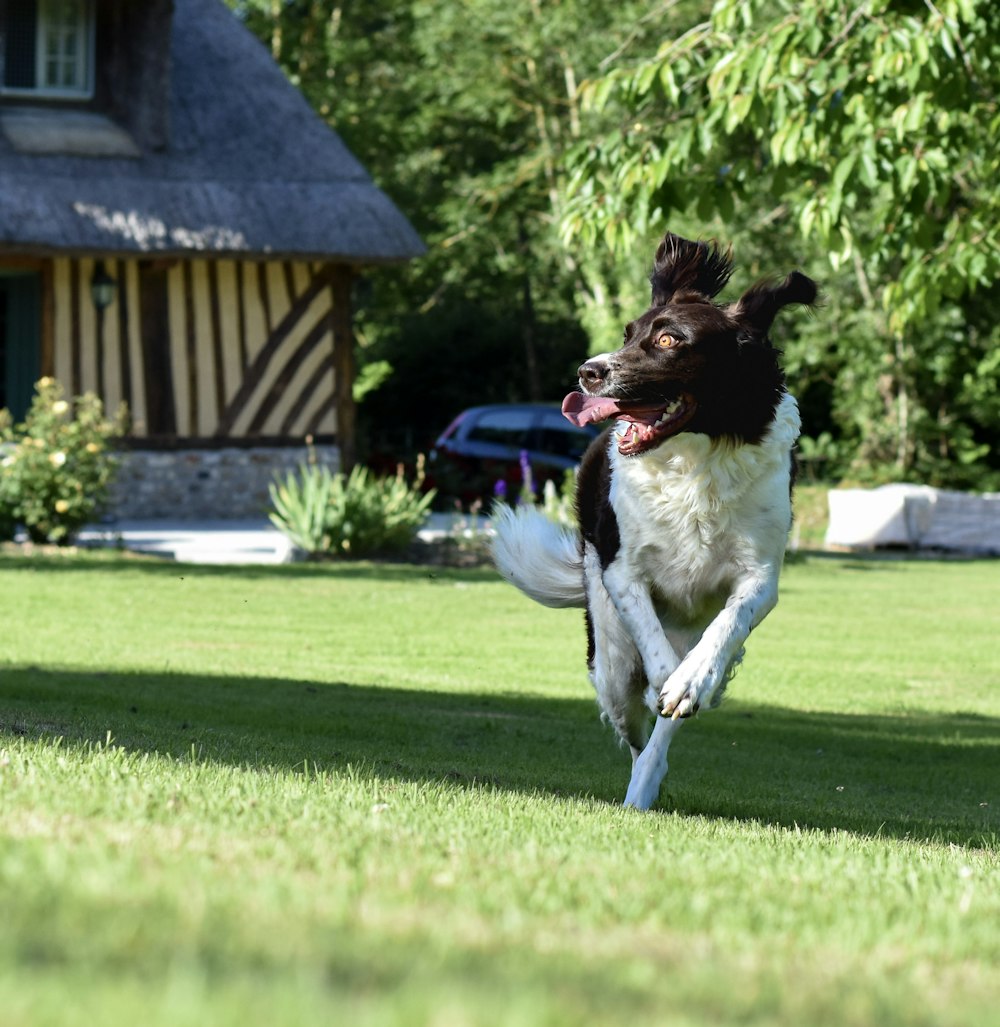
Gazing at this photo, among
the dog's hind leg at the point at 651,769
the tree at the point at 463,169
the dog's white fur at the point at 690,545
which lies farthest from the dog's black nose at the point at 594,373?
the tree at the point at 463,169

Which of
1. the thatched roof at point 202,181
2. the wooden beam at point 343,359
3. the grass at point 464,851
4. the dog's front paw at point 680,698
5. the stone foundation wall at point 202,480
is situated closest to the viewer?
the grass at point 464,851

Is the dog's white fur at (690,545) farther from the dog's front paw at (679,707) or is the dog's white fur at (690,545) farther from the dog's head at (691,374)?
the dog's front paw at (679,707)

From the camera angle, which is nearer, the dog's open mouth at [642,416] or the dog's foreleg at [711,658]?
the dog's foreleg at [711,658]

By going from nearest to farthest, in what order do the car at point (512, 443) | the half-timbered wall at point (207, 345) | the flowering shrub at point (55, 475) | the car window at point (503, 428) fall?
the flowering shrub at point (55, 475) < the half-timbered wall at point (207, 345) < the car at point (512, 443) < the car window at point (503, 428)

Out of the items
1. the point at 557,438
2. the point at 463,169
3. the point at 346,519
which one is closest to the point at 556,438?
the point at 557,438

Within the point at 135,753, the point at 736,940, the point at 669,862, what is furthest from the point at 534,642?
the point at 736,940

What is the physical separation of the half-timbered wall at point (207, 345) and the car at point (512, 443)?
9.98ft

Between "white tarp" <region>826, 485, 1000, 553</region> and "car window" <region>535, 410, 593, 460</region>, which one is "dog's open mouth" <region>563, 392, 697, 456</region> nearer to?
"white tarp" <region>826, 485, 1000, 553</region>

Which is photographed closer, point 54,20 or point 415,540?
point 415,540

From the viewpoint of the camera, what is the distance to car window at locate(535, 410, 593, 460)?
1136 inches

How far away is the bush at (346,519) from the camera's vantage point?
19422mm

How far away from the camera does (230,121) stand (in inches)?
1000

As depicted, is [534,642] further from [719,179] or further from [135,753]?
[135,753]

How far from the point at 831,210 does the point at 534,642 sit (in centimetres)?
477
